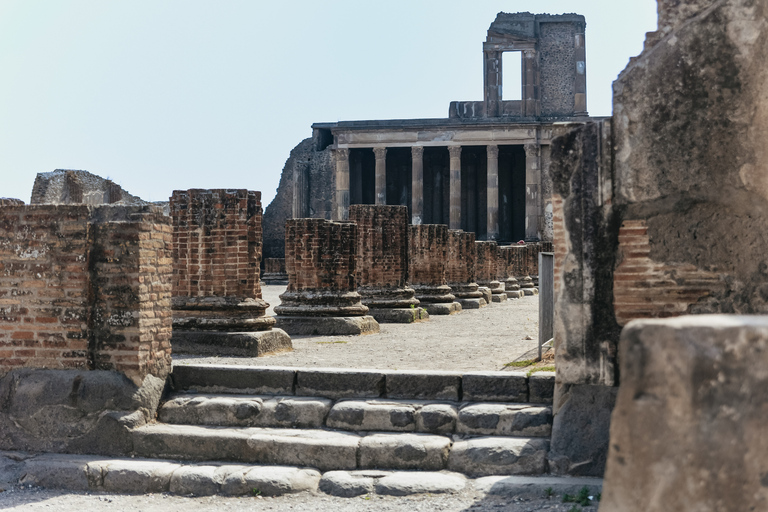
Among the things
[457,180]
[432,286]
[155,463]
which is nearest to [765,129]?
[155,463]

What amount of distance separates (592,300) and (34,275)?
3.79m

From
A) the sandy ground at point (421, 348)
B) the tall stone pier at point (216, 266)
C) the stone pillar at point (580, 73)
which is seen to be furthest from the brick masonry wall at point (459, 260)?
the stone pillar at point (580, 73)

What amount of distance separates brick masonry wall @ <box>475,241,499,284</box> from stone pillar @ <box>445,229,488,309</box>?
8.70ft

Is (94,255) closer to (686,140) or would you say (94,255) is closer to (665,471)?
(686,140)

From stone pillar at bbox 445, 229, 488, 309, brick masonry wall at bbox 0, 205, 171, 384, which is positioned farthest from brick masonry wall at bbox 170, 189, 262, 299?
stone pillar at bbox 445, 229, 488, 309

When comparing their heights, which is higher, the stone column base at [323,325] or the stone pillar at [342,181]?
the stone pillar at [342,181]

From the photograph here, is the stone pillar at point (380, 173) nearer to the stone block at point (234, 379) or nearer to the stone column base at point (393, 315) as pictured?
the stone column base at point (393, 315)

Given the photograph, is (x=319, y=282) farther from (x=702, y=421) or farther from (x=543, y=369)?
(x=702, y=421)

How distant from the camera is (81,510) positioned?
14.7ft

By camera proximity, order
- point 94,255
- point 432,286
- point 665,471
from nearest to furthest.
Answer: point 665,471 < point 94,255 < point 432,286

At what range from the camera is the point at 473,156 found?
4147cm

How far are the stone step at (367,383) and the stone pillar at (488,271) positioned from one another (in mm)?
14574

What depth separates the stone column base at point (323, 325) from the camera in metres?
10.1

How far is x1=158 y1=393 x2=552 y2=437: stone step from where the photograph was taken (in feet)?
16.7
